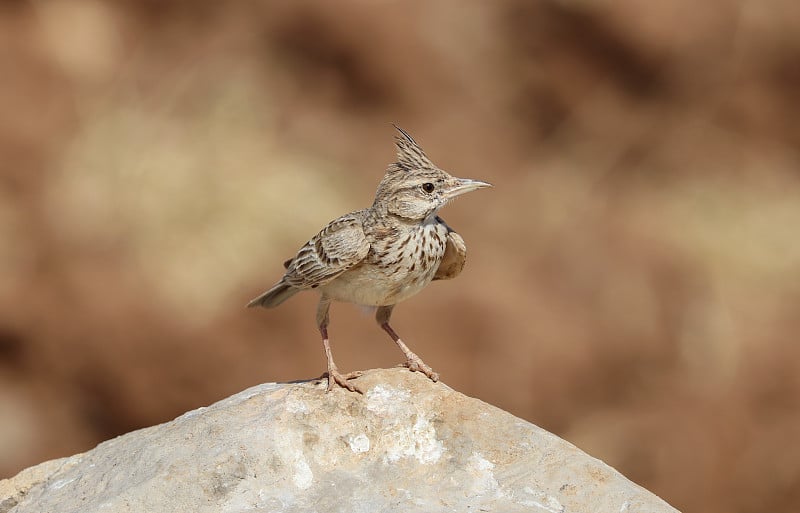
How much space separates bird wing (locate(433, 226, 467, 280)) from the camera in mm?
7352

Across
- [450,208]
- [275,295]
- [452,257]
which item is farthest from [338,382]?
[450,208]

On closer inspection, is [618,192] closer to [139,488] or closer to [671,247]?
[671,247]

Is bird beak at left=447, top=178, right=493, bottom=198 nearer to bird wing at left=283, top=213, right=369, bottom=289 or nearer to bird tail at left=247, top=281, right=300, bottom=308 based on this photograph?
bird wing at left=283, top=213, right=369, bottom=289

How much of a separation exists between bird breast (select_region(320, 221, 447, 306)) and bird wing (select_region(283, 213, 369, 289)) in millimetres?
91

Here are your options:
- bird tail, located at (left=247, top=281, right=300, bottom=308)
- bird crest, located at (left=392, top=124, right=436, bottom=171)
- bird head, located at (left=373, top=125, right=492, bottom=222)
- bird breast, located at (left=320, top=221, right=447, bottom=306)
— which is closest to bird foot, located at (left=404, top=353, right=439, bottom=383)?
bird breast, located at (left=320, top=221, right=447, bottom=306)

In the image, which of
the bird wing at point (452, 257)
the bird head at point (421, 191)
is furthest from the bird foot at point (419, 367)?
the bird head at point (421, 191)

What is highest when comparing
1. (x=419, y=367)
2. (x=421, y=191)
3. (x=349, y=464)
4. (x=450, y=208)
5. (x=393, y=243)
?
(x=450, y=208)

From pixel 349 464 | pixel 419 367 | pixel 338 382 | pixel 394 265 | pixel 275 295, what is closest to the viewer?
pixel 349 464

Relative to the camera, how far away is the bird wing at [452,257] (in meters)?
7.35

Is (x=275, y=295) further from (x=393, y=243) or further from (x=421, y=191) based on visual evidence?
(x=421, y=191)

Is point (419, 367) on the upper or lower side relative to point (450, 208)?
lower

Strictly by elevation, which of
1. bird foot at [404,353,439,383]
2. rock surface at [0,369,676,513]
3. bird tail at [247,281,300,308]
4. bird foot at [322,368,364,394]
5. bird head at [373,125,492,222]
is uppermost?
bird head at [373,125,492,222]

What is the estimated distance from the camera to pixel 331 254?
697cm

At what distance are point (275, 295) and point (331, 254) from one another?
1.12 metres
